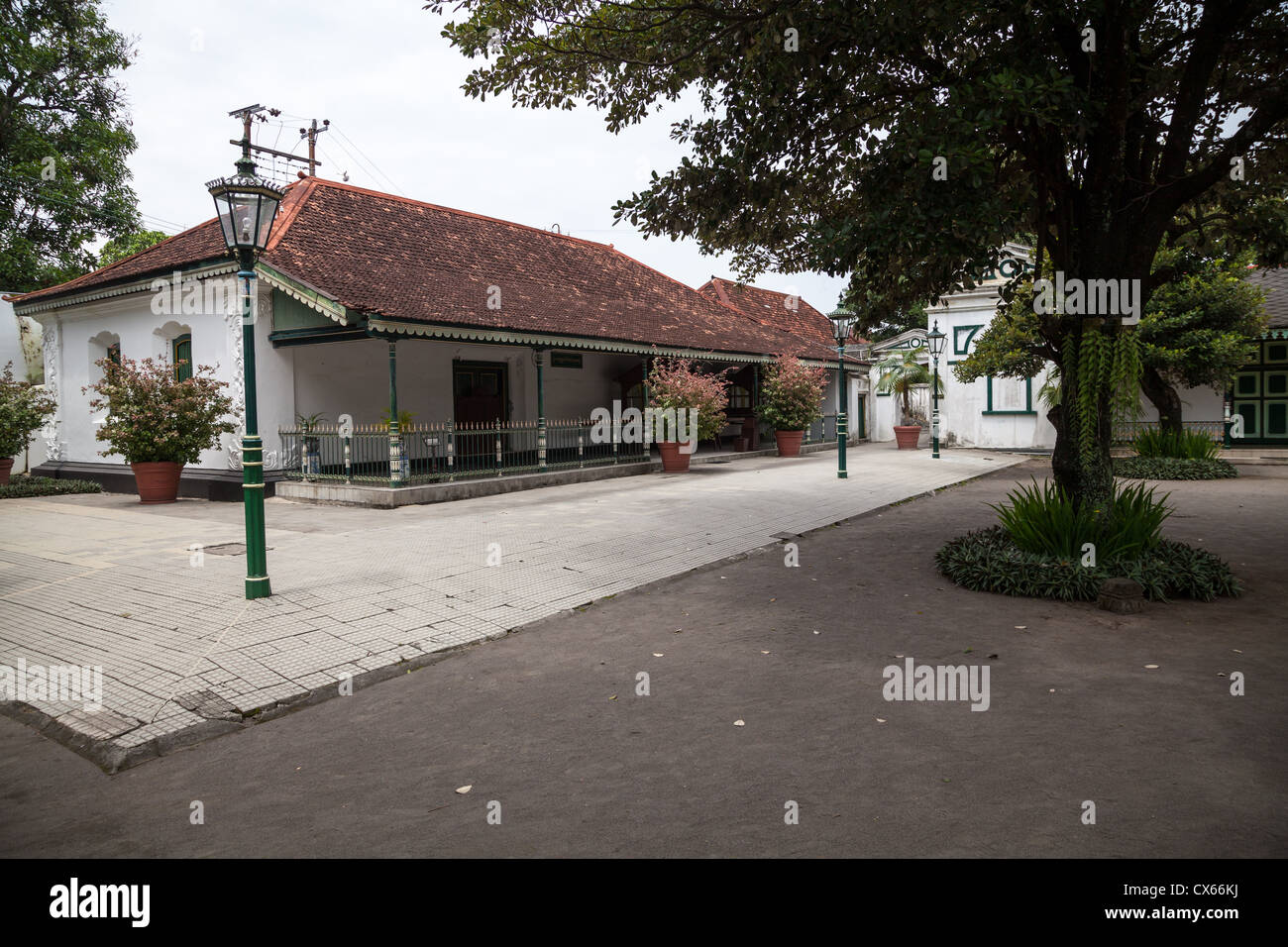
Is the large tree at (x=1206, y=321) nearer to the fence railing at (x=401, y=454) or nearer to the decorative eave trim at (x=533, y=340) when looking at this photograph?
the decorative eave trim at (x=533, y=340)

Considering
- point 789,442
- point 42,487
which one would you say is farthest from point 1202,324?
point 42,487

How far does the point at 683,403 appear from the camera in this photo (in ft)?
60.2

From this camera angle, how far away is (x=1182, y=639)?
5.59 m

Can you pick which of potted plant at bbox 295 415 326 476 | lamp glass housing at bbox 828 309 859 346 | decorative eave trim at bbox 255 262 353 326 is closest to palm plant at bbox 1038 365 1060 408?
lamp glass housing at bbox 828 309 859 346

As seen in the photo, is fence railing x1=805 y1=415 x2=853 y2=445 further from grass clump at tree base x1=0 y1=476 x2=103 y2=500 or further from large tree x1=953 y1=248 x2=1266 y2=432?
grass clump at tree base x1=0 y1=476 x2=103 y2=500

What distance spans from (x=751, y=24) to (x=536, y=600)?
5584mm

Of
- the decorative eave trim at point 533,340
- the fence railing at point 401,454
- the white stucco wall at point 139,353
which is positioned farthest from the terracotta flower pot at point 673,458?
the white stucco wall at point 139,353

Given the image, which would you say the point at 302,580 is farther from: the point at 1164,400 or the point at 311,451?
the point at 1164,400

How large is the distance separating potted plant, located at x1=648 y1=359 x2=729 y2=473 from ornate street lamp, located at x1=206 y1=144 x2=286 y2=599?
40.0ft

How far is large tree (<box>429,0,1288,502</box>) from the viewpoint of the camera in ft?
20.3

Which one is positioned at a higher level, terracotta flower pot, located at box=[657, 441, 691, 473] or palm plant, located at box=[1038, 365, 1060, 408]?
palm plant, located at box=[1038, 365, 1060, 408]

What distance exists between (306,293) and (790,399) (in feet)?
45.8
